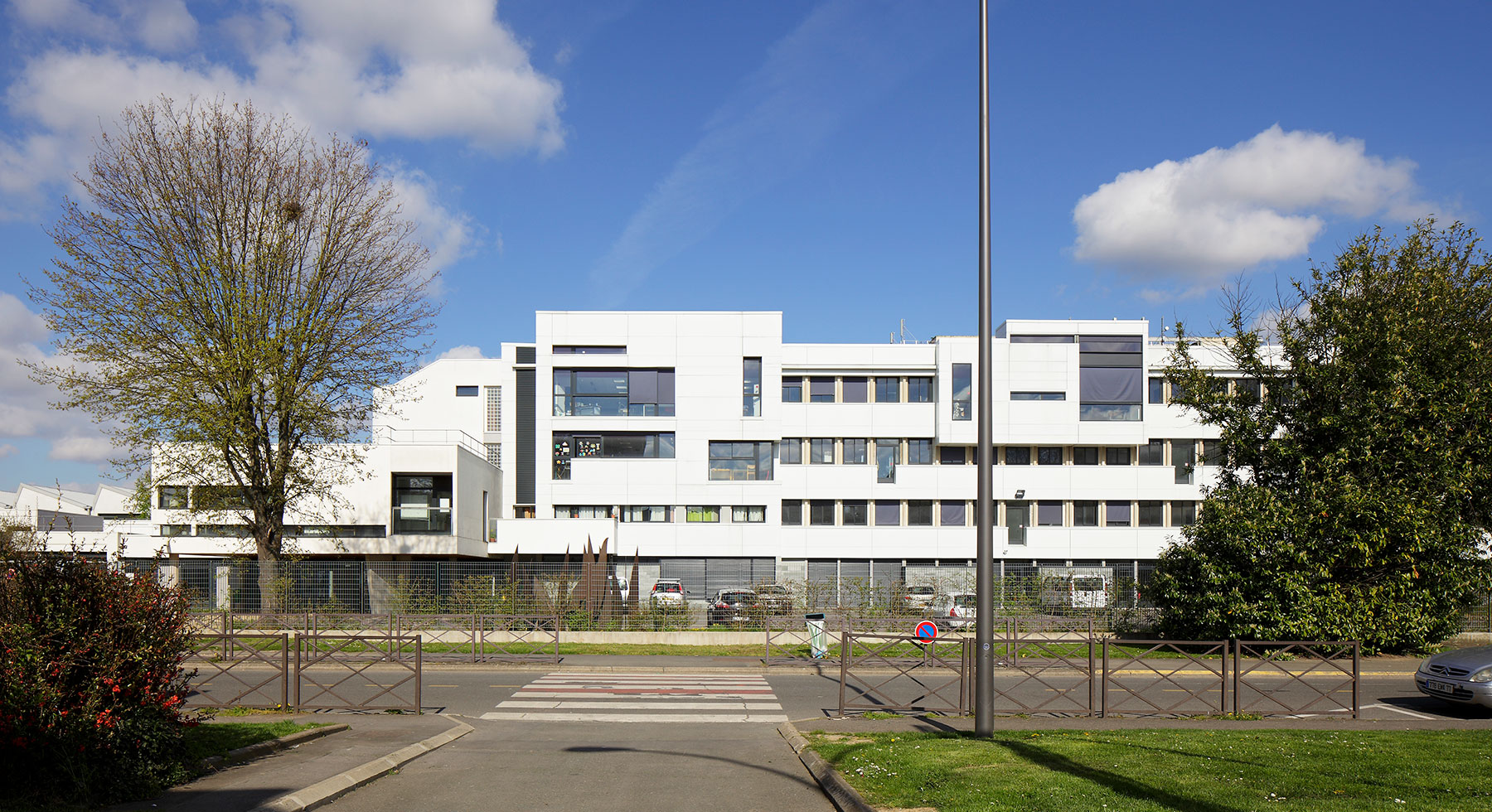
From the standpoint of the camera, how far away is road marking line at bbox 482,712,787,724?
A: 14.3 meters

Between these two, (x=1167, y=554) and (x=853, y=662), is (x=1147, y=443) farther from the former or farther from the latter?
(x=853, y=662)

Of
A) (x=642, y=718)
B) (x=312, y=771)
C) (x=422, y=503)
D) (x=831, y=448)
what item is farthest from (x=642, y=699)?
(x=831, y=448)

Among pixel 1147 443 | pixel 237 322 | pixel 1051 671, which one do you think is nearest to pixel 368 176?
pixel 237 322

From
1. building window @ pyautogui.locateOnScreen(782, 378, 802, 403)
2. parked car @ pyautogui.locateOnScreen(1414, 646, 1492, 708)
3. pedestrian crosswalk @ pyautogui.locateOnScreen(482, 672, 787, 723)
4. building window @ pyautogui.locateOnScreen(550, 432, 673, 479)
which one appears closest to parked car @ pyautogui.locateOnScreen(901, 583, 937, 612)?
pedestrian crosswalk @ pyautogui.locateOnScreen(482, 672, 787, 723)

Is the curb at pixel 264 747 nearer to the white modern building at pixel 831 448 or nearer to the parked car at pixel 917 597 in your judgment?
the parked car at pixel 917 597

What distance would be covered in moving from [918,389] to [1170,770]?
126 ft

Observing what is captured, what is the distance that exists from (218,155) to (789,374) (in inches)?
1053

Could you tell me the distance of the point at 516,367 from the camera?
49.3 meters

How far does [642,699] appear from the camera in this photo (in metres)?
16.5

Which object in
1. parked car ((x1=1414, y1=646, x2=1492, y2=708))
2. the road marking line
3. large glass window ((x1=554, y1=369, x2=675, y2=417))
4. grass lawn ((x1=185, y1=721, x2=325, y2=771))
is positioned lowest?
the road marking line

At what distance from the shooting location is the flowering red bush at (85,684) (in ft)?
25.2

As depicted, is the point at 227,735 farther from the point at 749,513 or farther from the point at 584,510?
the point at 749,513

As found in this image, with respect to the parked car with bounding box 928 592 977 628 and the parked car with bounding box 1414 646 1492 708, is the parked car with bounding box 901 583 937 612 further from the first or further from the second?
the parked car with bounding box 1414 646 1492 708

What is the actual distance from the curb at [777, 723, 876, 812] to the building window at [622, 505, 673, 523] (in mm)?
31084
